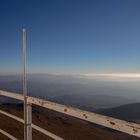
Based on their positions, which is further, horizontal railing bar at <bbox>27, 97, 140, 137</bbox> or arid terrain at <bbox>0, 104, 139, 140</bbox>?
arid terrain at <bbox>0, 104, 139, 140</bbox>

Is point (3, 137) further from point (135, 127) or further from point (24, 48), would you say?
point (135, 127)

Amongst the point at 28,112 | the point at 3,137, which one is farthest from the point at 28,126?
the point at 3,137

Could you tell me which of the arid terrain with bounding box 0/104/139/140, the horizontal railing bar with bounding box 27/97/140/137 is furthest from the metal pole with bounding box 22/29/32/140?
the arid terrain with bounding box 0/104/139/140

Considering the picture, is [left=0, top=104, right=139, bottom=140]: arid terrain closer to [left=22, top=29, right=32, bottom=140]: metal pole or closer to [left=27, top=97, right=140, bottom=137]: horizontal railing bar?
[left=22, top=29, right=32, bottom=140]: metal pole

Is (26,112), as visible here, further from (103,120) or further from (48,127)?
(48,127)

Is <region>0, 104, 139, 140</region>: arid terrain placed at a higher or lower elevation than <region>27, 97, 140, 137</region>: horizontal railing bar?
lower

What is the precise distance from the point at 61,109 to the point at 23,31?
5.83 ft

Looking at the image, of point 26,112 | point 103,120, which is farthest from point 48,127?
point 103,120

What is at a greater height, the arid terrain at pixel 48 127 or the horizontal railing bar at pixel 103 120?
the horizontal railing bar at pixel 103 120

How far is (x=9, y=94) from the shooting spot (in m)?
5.40

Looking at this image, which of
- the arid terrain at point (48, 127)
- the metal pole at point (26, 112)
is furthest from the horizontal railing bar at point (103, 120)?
the arid terrain at point (48, 127)

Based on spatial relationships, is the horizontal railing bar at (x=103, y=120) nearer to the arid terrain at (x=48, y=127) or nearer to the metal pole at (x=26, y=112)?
the metal pole at (x=26, y=112)

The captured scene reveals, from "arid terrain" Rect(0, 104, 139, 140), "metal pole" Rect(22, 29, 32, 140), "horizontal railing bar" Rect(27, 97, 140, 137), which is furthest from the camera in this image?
"arid terrain" Rect(0, 104, 139, 140)

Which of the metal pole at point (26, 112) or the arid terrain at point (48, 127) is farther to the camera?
the arid terrain at point (48, 127)
